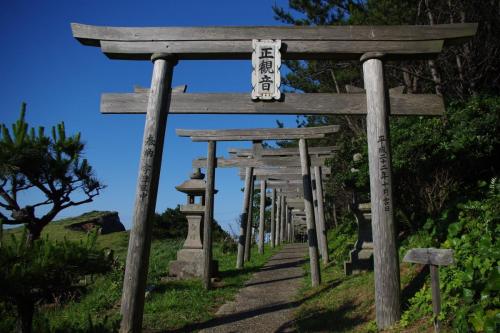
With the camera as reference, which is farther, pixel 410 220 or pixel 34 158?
pixel 410 220

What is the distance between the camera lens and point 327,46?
5.68 meters

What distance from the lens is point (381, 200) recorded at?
197 inches

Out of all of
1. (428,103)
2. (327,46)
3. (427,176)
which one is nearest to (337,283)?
(427,176)

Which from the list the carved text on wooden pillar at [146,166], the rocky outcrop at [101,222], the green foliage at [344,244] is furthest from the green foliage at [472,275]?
the rocky outcrop at [101,222]

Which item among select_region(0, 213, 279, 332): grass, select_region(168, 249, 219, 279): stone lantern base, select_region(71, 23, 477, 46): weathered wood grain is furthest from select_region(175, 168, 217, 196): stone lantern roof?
select_region(71, 23, 477, 46): weathered wood grain

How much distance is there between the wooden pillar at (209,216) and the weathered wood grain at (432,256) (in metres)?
5.19

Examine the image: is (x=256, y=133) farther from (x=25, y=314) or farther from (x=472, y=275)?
(x=25, y=314)

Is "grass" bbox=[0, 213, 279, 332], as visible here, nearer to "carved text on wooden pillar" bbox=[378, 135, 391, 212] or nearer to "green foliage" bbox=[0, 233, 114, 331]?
"green foliage" bbox=[0, 233, 114, 331]

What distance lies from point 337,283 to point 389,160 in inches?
153

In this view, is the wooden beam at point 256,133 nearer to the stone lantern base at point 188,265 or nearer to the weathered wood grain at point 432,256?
the stone lantern base at point 188,265

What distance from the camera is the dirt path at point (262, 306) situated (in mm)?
5781

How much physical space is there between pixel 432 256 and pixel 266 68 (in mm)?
3522

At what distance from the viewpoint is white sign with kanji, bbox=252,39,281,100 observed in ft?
18.5

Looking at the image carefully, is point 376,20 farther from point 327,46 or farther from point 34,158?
point 34,158
